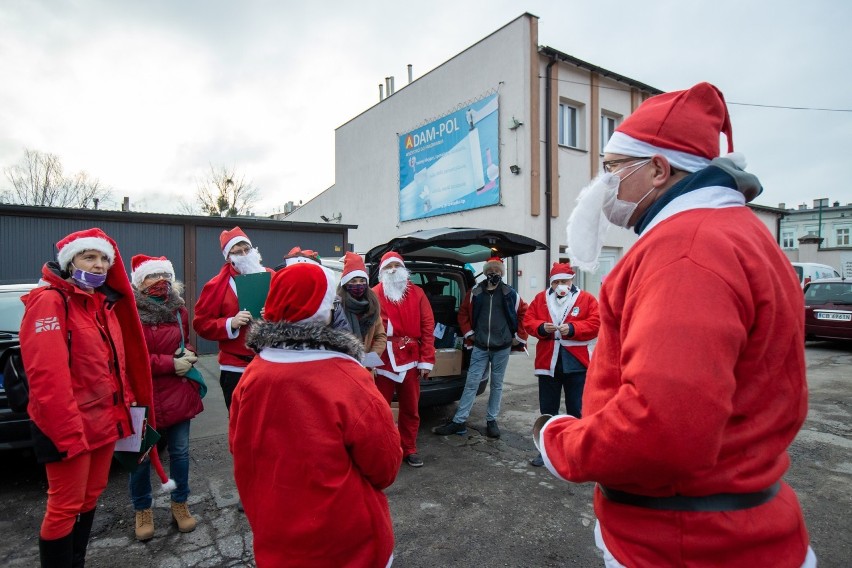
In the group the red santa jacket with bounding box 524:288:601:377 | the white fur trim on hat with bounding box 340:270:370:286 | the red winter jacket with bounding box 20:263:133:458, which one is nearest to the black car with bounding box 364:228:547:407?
the white fur trim on hat with bounding box 340:270:370:286

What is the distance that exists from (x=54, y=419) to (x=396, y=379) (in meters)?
2.81

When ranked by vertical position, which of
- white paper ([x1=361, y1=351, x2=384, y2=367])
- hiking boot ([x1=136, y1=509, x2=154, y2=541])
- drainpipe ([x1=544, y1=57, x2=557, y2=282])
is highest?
drainpipe ([x1=544, y1=57, x2=557, y2=282])

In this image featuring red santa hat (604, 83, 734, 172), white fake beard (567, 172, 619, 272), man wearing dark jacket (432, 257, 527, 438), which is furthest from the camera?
man wearing dark jacket (432, 257, 527, 438)

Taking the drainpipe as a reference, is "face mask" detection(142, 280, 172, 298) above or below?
below

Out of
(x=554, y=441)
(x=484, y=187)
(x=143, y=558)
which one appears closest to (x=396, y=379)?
(x=143, y=558)

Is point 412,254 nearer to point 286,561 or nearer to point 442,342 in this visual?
point 442,342

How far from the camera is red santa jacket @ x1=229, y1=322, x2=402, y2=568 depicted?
1.84 m

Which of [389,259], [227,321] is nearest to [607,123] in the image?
[389,259]

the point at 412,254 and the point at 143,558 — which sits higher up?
the point at 412,254

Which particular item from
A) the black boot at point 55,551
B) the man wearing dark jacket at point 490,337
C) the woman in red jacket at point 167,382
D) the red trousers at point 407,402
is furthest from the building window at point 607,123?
the black boot at point 55,551

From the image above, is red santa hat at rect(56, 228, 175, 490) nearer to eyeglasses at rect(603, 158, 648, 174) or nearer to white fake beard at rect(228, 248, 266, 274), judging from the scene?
white fake beard at rect(228, 248, 266, 274)

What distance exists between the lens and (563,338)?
488 cm

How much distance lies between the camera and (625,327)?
1.21 meters

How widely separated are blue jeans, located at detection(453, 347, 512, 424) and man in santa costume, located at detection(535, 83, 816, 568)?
4166 mm
